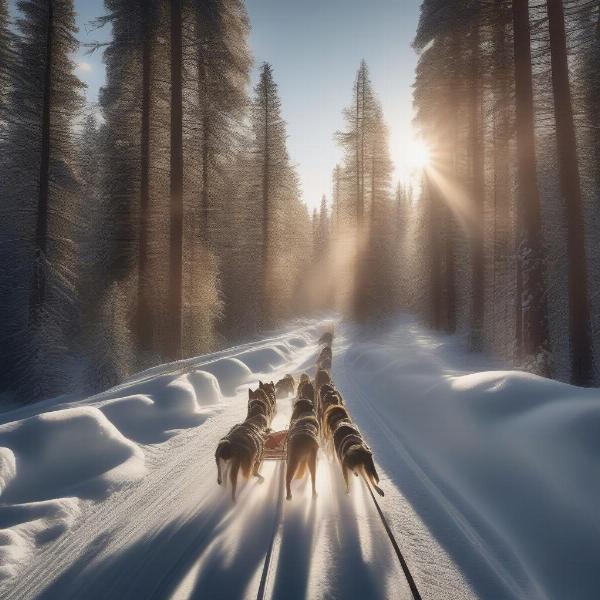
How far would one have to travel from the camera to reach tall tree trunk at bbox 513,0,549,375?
8.22 metres

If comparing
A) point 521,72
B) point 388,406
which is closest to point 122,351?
point 388,406

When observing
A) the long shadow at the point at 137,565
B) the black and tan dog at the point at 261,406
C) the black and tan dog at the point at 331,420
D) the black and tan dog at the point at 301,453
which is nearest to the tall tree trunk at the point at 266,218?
the black and tan dog at the point at 261,406

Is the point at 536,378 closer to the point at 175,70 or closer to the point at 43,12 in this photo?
the point at 175,70

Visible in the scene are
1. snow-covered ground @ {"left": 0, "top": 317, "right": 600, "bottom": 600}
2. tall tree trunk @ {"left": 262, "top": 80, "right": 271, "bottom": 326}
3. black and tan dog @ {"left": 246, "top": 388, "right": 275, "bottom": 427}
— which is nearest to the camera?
snow-covered ground @ {"left": 0, "top": 317, "right": 600, "bottom": 600}

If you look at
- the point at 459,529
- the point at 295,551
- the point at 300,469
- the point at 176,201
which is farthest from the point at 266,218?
the point at 295,551

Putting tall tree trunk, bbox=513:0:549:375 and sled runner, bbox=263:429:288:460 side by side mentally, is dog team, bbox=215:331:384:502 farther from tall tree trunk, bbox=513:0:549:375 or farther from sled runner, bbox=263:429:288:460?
tall tree trunk, bbox=513:0:549:375

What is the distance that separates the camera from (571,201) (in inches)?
337

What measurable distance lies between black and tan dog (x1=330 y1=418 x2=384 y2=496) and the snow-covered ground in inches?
14.5

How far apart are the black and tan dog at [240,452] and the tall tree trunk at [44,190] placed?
1188cm

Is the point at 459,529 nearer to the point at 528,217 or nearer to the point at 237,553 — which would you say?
the point at 237,553

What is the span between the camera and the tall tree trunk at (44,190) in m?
12.6

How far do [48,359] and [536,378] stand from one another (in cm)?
1347

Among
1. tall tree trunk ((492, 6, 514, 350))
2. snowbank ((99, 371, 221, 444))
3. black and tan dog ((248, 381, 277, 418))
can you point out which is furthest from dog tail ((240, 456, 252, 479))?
tall tree trunk ((492, 6, 514, 350))

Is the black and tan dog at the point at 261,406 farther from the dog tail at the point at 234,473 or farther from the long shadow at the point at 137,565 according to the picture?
the long shadow at the point at 137,565
